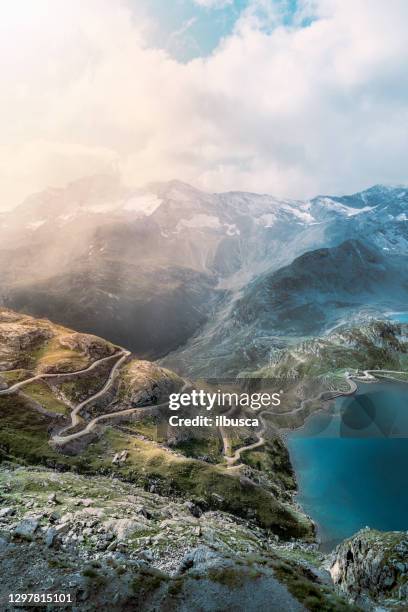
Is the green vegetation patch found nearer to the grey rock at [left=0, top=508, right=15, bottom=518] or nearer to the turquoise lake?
the grey rock at [left=0, top=508, right=15, bottom=518]

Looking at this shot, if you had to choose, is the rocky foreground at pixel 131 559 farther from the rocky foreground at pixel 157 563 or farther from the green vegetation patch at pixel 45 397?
the green vegetation patch at pixel 45 397

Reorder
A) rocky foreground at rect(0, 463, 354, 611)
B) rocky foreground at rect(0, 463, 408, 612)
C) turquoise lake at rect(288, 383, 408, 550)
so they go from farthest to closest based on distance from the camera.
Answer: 1. turquoise lake at rect(288, 383, 408, 550)
2. rocky foreground at rect(0, 463, 408, 612)
3. rocky foreground at rect(0, 463, 354, 611)

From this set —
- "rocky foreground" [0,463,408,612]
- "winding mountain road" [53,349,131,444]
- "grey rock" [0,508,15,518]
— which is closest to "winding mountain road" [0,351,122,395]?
"winding mountain road" [53,349,131,444]

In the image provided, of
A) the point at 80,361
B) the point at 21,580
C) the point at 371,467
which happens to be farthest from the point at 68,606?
the point at 371,467

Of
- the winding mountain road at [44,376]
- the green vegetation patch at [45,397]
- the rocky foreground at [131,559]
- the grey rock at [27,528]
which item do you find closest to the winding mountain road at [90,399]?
the green vegetation patch at [45,397]

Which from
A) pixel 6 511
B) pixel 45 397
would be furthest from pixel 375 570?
pixel 45 397

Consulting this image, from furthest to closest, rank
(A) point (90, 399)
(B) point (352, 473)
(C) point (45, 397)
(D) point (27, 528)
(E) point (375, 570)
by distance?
1. (B) point (352, 473)
2. (A) point (90, 399)
3. (C) point (45, 397)
4. (D) point (27, 528)
5. (E) point (375, 570)

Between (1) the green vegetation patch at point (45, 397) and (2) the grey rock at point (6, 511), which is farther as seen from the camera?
(1) the green vegetation patch at point (45, 397)

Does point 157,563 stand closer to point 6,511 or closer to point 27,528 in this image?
point 27,528
